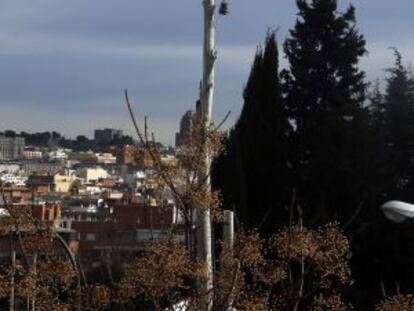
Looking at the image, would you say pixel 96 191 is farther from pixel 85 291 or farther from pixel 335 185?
pixel 85 291

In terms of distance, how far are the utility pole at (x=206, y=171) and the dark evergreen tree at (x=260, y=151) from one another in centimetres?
860

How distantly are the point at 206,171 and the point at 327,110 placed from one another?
11.9 metres

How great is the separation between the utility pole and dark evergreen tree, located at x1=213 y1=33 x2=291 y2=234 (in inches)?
339

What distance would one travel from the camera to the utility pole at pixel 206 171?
4.22 metres

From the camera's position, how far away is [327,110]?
15.9m

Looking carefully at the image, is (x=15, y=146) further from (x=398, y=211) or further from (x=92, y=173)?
(x=398, y=211)

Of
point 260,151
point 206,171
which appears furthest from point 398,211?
point 260,151

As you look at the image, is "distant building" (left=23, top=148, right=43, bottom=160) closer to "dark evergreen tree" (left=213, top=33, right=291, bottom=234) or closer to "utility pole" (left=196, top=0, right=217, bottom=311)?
"dark evergreen tree" (left=213, top=33, right=291, bottom=234)

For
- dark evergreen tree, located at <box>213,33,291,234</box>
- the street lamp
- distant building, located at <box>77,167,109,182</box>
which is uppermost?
distant building, located at <box>77,167,109,182</box>

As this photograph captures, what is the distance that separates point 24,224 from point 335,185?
1099 cm

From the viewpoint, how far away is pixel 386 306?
5430 mm

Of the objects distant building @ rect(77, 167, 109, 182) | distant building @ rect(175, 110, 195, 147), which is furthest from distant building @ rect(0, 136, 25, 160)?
distant building @ rect(175, 110, 195, 147)

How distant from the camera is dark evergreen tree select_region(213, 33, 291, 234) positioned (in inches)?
528

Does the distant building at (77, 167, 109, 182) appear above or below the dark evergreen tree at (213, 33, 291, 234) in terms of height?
above
